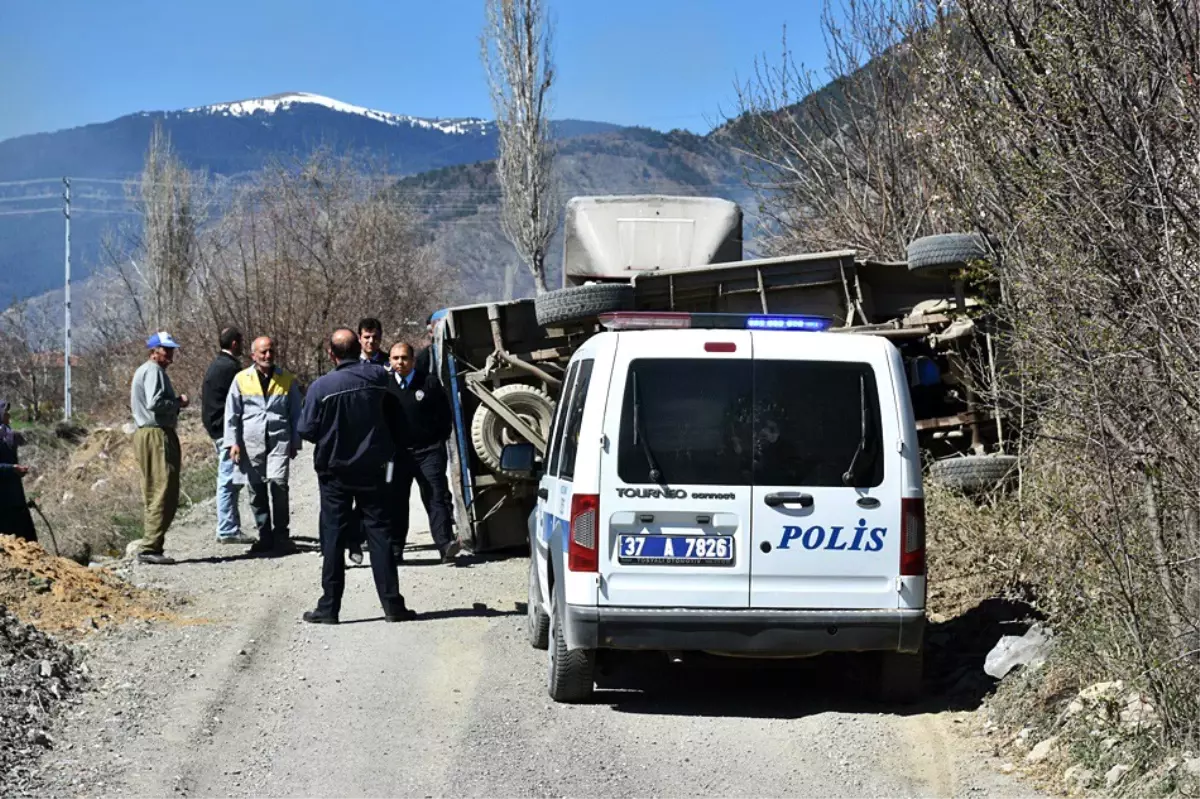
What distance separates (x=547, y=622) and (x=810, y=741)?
2.45m

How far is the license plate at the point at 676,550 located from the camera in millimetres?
7277

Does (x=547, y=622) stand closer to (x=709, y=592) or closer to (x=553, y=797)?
(x=709, y=592)

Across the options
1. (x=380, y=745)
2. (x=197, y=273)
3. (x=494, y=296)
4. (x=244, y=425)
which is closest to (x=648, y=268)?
(x=244, y=425)

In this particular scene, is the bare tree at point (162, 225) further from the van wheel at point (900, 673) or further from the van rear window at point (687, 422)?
the van wheel at point (900, 673)

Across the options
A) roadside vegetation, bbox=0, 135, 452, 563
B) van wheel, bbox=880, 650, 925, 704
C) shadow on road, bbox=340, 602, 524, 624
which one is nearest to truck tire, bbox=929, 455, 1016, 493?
van wheel, bbox=880, 650, 925, 704

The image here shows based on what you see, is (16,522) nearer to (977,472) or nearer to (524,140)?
(977,472)

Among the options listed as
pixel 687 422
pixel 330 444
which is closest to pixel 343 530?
pixel 330 444

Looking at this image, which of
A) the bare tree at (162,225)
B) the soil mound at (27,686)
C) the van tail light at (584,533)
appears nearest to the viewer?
the soil mound at (27,686)

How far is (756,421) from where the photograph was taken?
7332mm

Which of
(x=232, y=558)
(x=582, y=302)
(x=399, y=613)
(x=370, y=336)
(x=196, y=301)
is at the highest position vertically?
(x=196, y=301)

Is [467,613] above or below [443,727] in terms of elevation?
below

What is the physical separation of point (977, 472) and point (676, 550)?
4.18 m

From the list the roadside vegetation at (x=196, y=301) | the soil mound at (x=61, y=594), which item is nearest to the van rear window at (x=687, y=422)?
the soil mound at (x=61, y=594)

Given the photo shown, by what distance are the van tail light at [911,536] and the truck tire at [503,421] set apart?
5.49m
